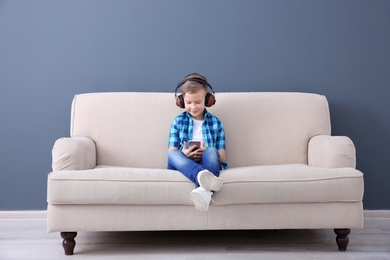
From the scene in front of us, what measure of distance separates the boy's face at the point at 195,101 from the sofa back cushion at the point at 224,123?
37 centimetres

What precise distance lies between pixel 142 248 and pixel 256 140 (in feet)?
3.48

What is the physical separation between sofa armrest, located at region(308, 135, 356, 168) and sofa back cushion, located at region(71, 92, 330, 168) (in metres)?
0.29

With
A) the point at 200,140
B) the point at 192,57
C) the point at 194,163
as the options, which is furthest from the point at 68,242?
the point at 192,57

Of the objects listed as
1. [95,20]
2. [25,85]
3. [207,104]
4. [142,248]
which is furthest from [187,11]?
[142,248]

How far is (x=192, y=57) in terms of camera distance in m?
3.59

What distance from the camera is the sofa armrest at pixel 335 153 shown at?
2.75 meters

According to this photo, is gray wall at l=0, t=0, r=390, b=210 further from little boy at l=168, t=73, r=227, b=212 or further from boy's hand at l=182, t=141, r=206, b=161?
boy's hand at l=182, t=141, r=206, b=161

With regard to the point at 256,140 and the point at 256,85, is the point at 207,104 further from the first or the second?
the point at 256,85

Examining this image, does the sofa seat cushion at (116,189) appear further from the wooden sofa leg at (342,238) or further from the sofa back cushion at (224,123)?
the wooden sofa leg at (342,238)

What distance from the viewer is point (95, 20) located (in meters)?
3.56

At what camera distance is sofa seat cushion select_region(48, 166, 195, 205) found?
251 centimetres

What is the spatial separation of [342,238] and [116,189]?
1.28 metres

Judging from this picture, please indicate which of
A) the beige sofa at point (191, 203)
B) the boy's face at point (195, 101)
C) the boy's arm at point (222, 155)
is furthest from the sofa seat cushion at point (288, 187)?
the boy's face at point (195, 101)

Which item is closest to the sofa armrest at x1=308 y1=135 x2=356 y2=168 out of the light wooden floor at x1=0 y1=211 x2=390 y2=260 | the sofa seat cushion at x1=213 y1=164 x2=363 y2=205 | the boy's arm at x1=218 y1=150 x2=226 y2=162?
the sofa seat cushion at x1=213 y1=164 x2=363 y2=205
